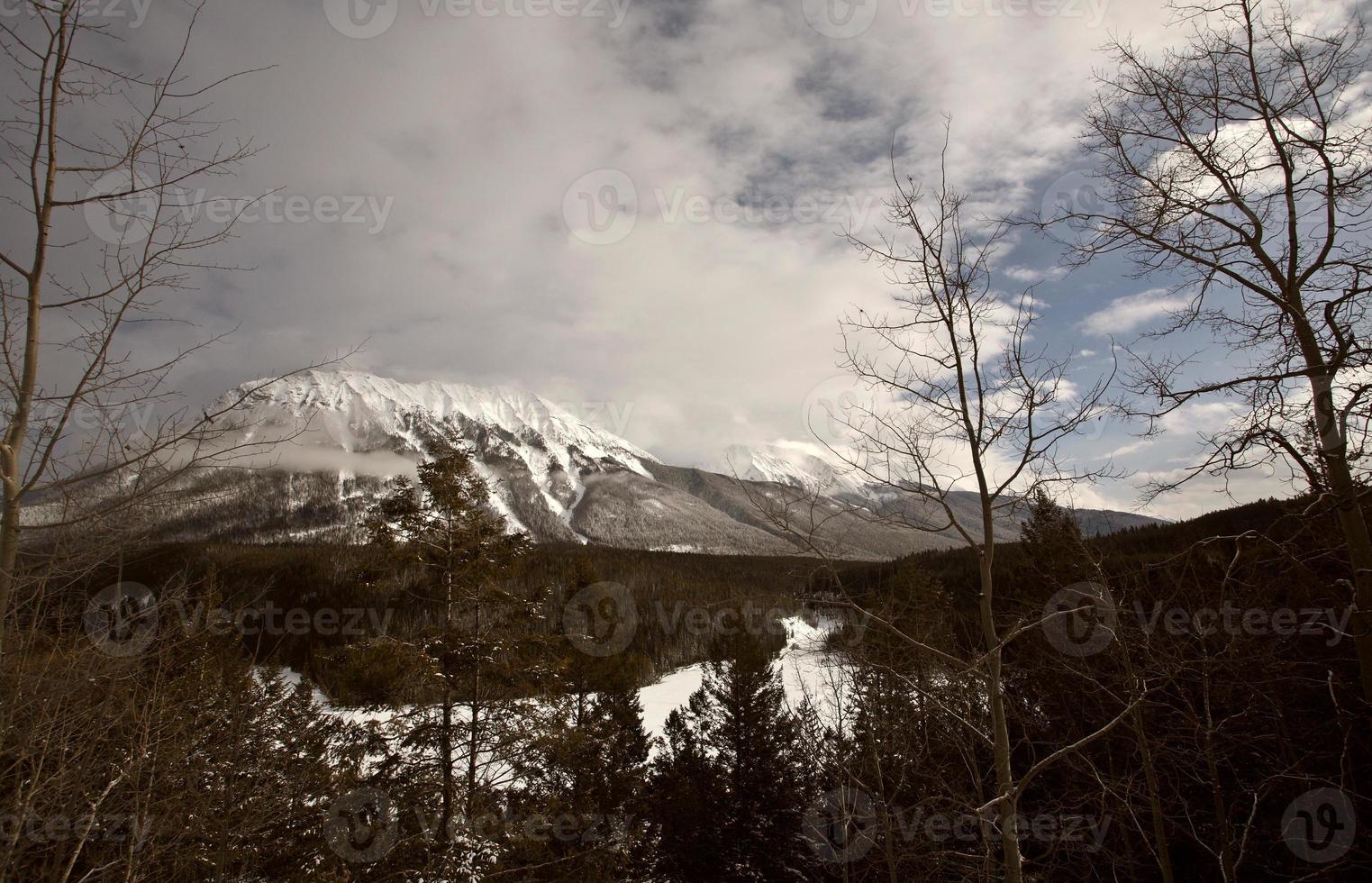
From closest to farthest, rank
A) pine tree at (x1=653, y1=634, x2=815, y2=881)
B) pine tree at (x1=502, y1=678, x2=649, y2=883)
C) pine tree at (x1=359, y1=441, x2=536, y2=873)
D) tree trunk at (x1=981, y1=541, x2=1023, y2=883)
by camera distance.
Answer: tree trunk at (x1=981, y1=541, x2=1023, y2=883) < pine tree at (x1=359, y1=441, x2=536, y2=873) < pine tree at (x1=502, y1=678, x2=649, y2=883) < pine tree at (x1=653, y1=634, x2=815, y2=881)

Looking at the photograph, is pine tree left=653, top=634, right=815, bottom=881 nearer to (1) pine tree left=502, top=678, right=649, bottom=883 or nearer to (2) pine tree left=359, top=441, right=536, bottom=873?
(1) pine tree left=502, top=678, right=649, bottom=883

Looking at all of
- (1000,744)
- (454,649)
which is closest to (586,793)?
(454,649)

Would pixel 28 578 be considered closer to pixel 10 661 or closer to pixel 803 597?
pixel 10 661

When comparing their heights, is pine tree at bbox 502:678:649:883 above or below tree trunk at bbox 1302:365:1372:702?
below

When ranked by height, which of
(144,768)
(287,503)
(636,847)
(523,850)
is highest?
(287,503)

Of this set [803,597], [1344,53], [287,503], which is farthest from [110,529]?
[287,503]

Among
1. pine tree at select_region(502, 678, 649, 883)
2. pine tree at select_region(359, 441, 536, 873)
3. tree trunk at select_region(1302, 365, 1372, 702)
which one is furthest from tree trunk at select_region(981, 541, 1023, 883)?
pine tree at select_region(359, 441, 536, 873)

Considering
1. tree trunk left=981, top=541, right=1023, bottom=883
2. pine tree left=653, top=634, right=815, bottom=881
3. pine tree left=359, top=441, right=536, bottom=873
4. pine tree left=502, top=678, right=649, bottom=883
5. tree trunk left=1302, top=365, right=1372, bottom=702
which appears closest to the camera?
tree trunk left=981, top=541, right=1023, bottom=883

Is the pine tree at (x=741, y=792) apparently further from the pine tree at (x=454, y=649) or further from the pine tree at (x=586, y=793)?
the pine tree at (x=454, y=649)

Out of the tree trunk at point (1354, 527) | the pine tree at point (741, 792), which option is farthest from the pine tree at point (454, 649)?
the tree trunk at point (1354, 527)

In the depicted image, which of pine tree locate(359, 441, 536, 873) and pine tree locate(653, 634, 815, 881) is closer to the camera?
pine tree locate(359, 441, 536, 873)

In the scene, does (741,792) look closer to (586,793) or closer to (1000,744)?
(586,793)

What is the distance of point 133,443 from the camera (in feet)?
11.9

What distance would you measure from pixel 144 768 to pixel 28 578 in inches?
252
